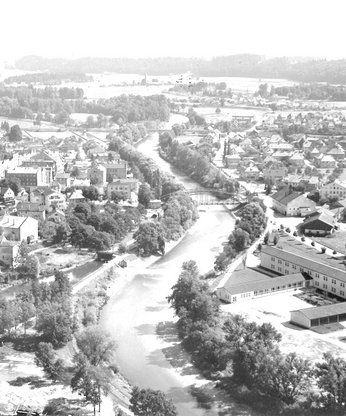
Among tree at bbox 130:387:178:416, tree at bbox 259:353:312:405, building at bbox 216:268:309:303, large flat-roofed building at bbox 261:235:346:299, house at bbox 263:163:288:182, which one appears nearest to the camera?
tree at bbox 130:387:178:416

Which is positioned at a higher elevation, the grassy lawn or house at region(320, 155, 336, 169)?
house at region(320, 155, 336, 169)

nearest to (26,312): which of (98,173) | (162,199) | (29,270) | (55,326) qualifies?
(55,326)

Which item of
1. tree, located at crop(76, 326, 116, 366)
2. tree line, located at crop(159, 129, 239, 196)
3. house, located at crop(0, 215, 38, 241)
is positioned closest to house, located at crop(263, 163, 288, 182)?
tree line, located at crop(159, 129, 239, 196)

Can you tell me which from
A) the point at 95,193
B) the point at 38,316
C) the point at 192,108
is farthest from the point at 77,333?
the point at 192,108

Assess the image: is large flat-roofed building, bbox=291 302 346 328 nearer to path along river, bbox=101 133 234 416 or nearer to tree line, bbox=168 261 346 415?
tree line, bbox=168 261 346 415

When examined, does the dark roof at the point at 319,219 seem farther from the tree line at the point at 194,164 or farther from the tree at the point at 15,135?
the tree at the point at 15,135
